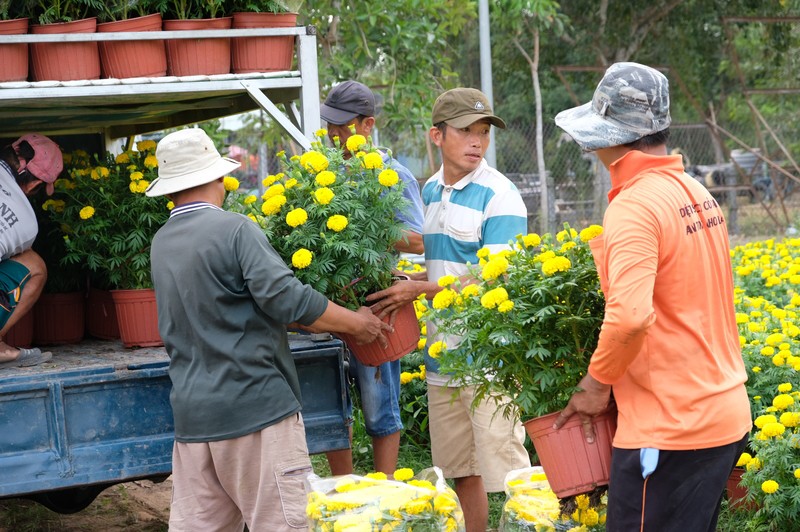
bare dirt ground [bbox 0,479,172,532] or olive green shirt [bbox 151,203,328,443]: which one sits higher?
olive green shirt [bbox 151,203,328,443]

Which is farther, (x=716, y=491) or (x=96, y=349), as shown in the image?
(x=96, y=349)

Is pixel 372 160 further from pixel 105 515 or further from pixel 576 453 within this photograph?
pixel 105 515

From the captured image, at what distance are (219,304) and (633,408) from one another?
4.60 ft

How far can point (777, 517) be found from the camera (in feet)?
13.6

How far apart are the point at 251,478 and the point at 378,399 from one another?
4.79 feet

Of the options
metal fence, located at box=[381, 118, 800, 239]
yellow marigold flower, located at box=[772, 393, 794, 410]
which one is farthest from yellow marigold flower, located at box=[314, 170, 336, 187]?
metal fence, located at box=[381, 118, 800, 239]

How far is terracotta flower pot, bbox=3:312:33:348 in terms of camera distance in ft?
15.9

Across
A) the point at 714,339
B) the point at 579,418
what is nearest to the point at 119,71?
the point at 579,418

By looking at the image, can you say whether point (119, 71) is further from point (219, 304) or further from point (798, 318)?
point (798, 318)

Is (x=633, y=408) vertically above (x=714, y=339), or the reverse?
(x=714, y=339)

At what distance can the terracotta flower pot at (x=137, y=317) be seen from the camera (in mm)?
4543

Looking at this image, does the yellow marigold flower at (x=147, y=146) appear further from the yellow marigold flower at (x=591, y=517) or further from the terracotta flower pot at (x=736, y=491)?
the terracotta flower pot at (x=736, y=491)

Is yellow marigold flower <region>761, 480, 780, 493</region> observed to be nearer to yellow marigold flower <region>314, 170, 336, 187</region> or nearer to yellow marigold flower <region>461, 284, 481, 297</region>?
yellow marigold flower <region>461, 284, 481, 297</region>

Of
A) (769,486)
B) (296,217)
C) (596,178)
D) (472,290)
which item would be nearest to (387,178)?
(296,217)
